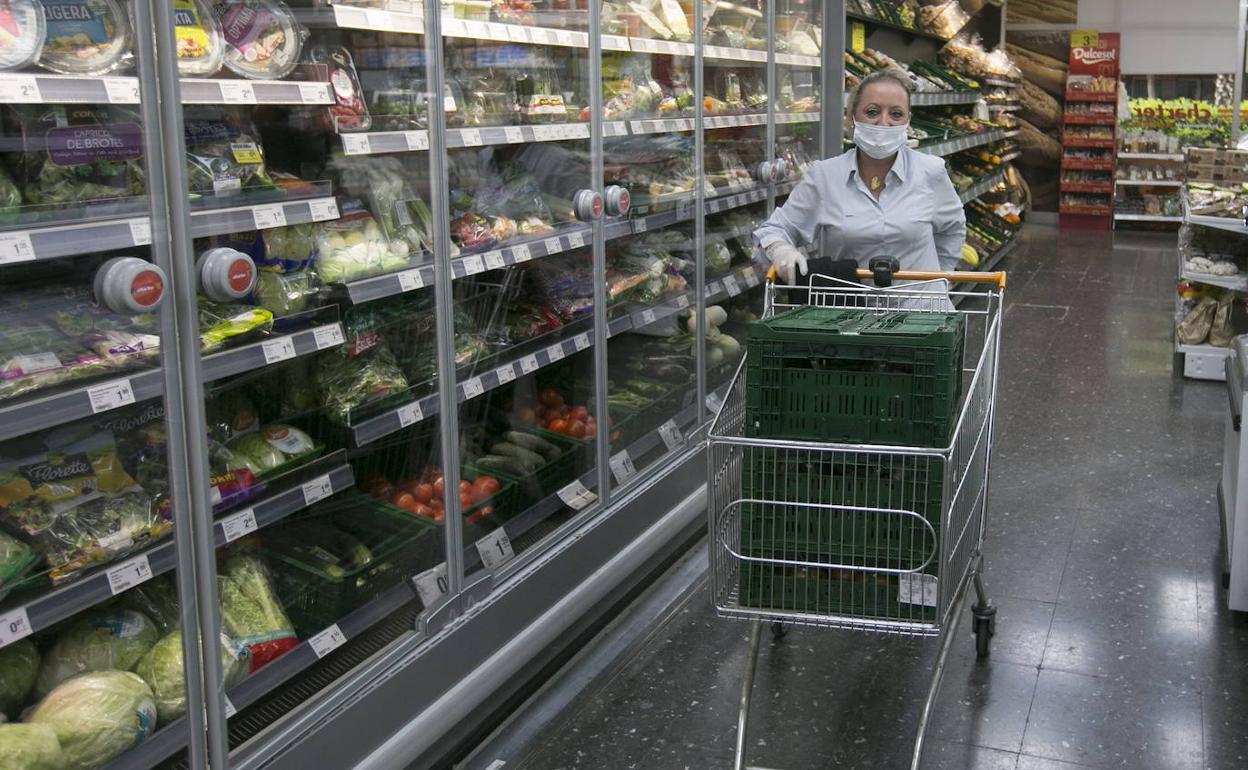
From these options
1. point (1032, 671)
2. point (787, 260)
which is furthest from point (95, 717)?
point (1032, 671)

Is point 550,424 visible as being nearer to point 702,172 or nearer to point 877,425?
point 702,172

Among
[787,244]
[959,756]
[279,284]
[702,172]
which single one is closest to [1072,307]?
[702,172]

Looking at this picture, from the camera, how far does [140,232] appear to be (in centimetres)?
210

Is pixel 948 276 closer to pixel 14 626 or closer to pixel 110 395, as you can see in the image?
pixel 110 395

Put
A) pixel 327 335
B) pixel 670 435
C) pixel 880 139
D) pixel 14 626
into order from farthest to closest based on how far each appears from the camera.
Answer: pixel 670 435 → pixel 880 139 → pixel 327 335 → pixel 14 626

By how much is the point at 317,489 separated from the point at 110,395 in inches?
28.0

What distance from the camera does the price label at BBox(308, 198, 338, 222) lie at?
2.60 m

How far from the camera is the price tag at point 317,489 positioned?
2.71 meters

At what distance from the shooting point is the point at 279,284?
2.68m

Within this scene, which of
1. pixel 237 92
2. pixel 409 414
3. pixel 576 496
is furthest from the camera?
pixel 576 496

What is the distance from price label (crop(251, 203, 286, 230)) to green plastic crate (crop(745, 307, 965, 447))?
3.35ft

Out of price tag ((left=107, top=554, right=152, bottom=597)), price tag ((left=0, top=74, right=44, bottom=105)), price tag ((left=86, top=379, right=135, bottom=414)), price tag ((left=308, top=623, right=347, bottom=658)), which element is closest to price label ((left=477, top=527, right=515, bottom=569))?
price tag ((left=308, top=623, right=347, bottom=658))

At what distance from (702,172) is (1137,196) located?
11.2 meters

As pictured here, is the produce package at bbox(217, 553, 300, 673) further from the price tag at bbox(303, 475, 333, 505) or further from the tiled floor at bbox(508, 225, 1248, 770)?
the tiled floor at bbox(508, 225, 1248, 770)
